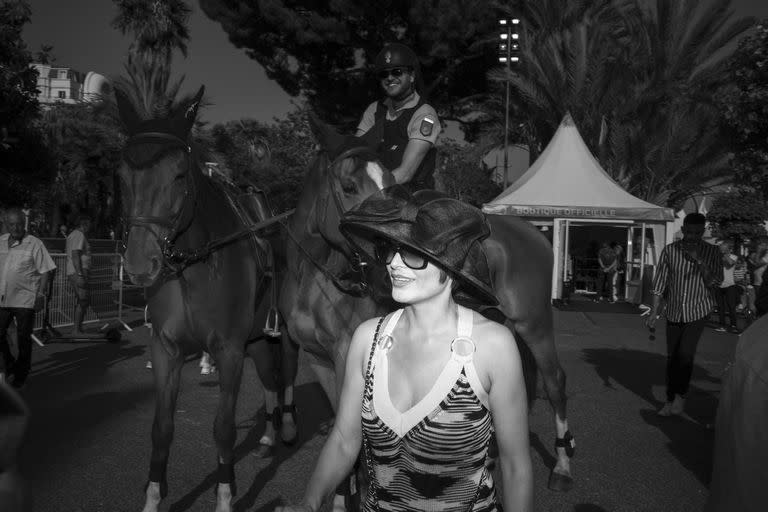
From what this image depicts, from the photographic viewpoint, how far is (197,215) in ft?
14.9

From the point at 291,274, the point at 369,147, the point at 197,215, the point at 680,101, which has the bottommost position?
the point at 291,274

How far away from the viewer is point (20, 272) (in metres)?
8.24

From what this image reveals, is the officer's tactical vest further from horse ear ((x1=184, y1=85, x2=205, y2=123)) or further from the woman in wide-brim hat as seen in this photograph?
the woman in wide-brim hat

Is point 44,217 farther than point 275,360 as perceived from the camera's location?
Yes

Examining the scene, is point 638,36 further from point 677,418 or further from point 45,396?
point 45,396

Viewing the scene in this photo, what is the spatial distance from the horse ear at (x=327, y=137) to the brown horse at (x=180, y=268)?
79cm

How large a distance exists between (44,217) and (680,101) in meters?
33.2

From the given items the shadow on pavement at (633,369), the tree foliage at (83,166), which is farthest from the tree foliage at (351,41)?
the shadow on pavement at (633,369)

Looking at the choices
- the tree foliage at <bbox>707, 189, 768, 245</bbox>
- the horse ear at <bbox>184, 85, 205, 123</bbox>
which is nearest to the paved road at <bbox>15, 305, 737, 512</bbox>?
the horse ear at <bbox>184, 85, 205, 123</bbox>

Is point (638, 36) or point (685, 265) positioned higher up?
point (638, 36)

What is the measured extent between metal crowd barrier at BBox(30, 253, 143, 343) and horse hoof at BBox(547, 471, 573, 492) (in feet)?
30.6

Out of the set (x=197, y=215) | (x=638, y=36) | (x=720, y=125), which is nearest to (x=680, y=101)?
(x=638, y=36)

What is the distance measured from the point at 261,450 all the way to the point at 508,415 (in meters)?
4.02

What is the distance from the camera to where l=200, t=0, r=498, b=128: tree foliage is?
22859 mm
